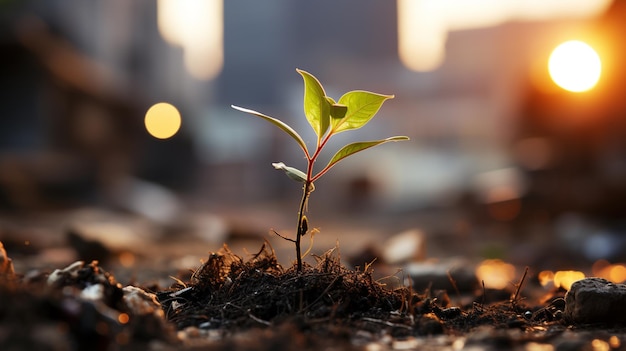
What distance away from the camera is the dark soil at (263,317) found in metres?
1.83

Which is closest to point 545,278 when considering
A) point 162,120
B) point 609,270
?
point 609,270

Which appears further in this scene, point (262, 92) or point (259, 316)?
point (262, 92)

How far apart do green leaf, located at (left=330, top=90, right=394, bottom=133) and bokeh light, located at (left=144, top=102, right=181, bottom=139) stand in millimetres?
26278

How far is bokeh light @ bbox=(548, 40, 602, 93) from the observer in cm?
1163

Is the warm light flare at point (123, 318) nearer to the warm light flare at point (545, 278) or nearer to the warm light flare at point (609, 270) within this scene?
the warm light flare at point (545, 278)

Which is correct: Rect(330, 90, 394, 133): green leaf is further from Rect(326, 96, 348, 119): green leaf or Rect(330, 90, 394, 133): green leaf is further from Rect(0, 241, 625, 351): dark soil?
Rect(0, 241, 625, 351): dark soil

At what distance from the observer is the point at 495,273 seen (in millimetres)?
5684

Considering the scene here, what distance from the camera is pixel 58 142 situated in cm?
1741

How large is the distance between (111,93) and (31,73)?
6288 millimetres

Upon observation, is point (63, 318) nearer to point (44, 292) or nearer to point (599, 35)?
point (44, 292)

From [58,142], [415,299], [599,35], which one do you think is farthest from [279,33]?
[415,299]

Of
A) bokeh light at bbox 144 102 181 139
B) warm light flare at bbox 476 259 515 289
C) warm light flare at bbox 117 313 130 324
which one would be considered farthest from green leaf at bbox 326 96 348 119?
bokeh light at bbox 144 102 181 139

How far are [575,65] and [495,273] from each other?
732 centimetres

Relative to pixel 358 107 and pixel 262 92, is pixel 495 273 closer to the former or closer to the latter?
pixel 358 107
